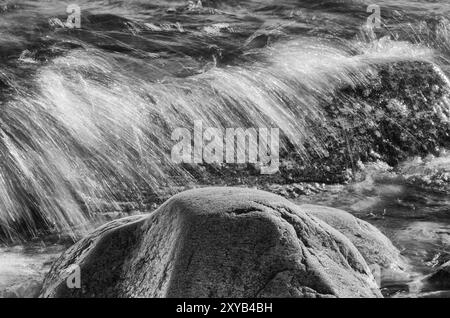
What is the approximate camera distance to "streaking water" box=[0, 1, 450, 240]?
880 cm

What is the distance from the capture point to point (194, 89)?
34.0 ft

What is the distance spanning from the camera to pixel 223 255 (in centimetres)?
541

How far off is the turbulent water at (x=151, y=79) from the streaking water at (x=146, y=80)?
0.02 meters

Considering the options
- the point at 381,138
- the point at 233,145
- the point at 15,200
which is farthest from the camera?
the point at 381,138

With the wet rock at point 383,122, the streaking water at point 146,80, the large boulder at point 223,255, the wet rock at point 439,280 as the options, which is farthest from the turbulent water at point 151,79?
the large boulder at point 223,255

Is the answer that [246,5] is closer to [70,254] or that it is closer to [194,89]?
[194,89]

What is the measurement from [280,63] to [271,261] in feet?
20.7

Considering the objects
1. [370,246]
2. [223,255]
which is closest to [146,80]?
[370,246]

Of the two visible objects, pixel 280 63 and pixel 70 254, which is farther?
pixel 280 63

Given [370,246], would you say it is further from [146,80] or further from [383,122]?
[146,80]

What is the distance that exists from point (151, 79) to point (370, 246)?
4.62 meters

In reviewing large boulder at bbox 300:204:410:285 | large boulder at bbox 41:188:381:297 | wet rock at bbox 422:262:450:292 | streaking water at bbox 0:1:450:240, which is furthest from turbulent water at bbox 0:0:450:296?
large boulder at bbox 41:188:381:297

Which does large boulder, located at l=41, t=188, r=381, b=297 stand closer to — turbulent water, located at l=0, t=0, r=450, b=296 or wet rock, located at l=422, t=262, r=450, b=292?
wet rock, located at l=422, t=262, r=450, b=292
